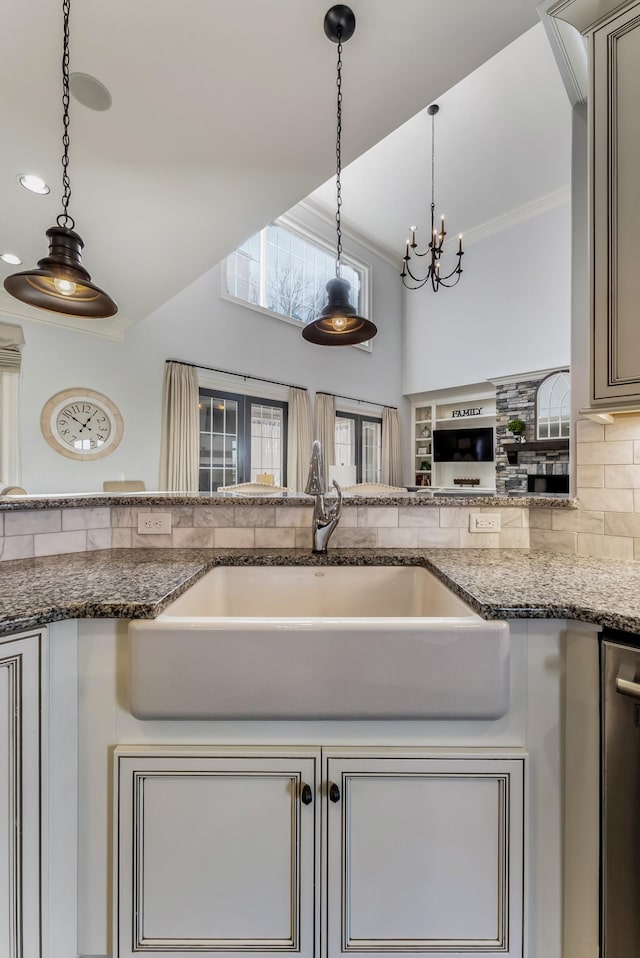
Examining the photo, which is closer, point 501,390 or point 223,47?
point 223,47

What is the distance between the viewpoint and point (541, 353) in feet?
17.2

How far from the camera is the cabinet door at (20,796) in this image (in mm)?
749

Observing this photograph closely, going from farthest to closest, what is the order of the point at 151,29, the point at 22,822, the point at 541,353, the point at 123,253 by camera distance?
the point at 541,353, the point at 123,253, the point at 151,29, the point at 22,822

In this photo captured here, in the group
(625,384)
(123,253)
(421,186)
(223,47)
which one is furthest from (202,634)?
(421,186)

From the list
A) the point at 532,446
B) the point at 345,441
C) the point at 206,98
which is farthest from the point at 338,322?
the point at 345,441

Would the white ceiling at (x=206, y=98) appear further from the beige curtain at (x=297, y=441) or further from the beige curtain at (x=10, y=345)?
the beige curtain at (x=297, y=441)

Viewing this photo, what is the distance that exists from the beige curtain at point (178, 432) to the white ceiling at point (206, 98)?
1682 millimetres

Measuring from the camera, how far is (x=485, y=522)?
1428 mm

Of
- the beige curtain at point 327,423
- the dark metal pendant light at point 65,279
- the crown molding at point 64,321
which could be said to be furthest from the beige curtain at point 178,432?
the dark metal pendant light at point 65,279

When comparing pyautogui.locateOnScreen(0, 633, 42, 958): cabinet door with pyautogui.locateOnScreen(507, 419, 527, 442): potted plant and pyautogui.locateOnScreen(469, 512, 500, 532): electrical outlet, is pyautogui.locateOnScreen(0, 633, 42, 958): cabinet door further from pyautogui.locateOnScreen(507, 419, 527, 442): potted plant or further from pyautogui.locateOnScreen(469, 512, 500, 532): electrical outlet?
pyautogui.locateOnScreen(507, 419, 527, 442): potted plant

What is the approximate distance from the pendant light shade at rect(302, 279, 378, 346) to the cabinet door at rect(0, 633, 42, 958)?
5.59ft

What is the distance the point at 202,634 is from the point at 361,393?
589cm

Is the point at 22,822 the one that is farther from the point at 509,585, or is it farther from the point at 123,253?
the point at 123,253

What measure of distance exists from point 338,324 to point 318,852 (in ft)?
6.42
